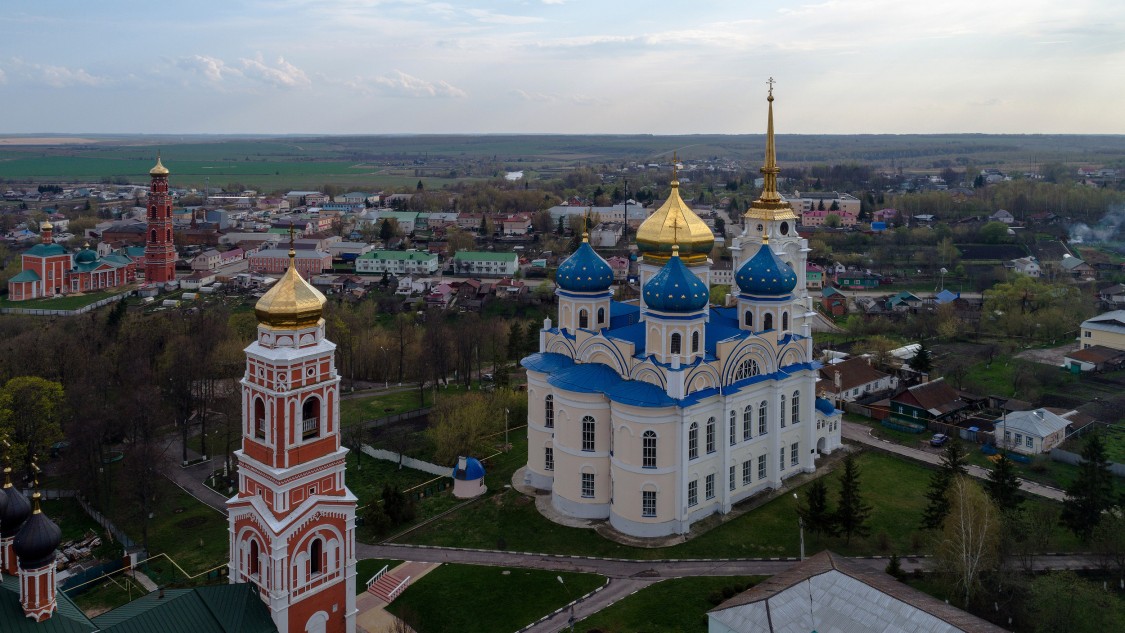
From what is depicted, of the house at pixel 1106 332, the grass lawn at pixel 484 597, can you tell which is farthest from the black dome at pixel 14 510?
the house at pixel 1106 332

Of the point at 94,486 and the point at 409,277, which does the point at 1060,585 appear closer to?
the point at 94,486

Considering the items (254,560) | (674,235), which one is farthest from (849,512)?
(254,560)

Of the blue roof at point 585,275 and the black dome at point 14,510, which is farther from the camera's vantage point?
the blue roof at point 585,275

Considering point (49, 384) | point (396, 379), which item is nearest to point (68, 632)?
point (49, 384)

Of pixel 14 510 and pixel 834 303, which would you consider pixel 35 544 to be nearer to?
pixel 14 510

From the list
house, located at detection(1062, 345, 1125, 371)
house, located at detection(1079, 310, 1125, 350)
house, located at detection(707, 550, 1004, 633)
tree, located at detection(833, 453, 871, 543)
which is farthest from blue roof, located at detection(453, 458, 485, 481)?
house, located at detection(1079, 310, 1125, 350)

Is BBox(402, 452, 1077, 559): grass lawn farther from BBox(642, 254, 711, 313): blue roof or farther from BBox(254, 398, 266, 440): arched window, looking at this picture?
BBox(254, 398, 266, 440): arched window

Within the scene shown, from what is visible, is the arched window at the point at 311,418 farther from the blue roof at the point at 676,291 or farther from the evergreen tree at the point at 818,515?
the evergreen tree at the point at 818,515
